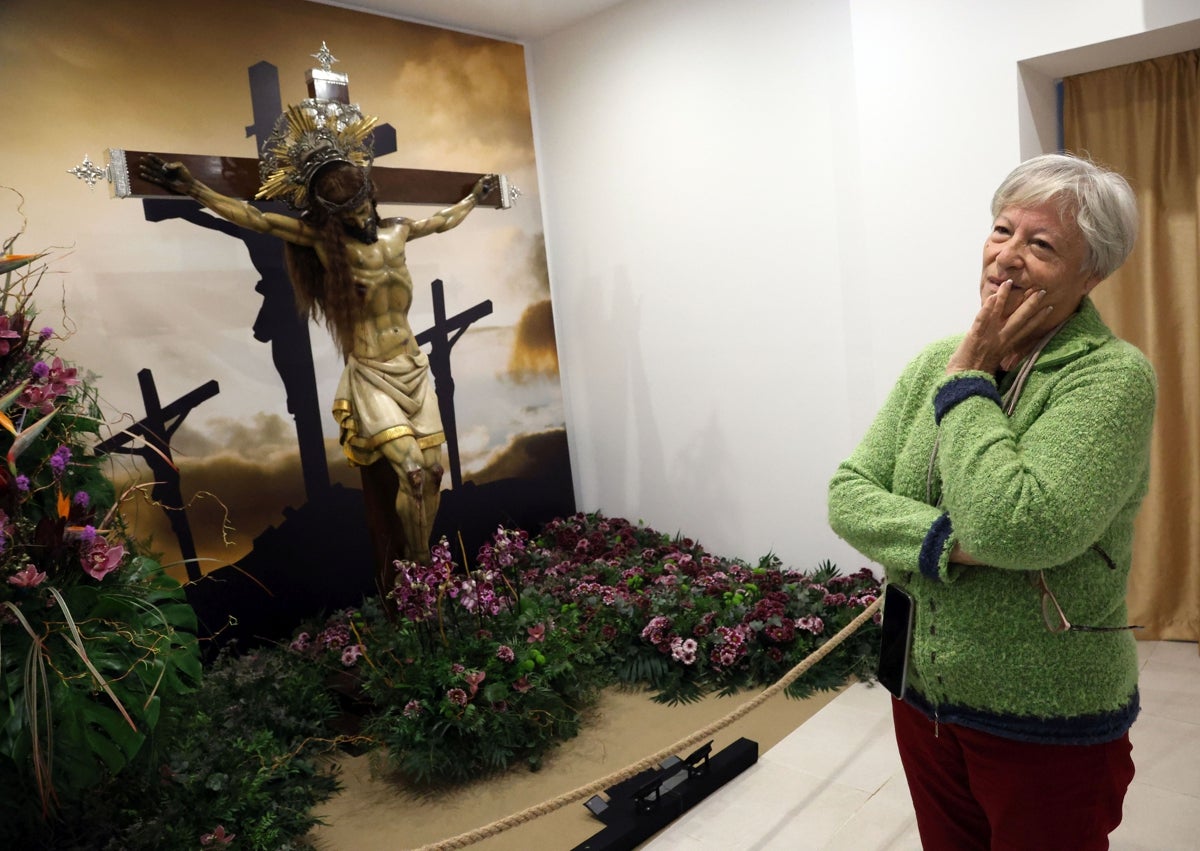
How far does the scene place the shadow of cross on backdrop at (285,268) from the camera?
3402 millimetres

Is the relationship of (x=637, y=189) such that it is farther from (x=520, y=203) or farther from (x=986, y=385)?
(x=986, y=385)

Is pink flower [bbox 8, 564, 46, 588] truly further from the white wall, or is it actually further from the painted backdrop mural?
the white wall

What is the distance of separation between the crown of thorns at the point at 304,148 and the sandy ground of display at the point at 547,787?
220 centimetres

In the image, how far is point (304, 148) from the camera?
330 centimetres

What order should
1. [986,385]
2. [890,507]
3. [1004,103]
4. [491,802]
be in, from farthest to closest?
[1004,103] < [491,802] < [890,507] < [986,385]

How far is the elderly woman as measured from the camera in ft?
4.36

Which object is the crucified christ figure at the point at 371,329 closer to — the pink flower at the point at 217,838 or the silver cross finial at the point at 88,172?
the silver cross finial at the point at 88,172

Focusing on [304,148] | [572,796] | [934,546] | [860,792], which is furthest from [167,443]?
[934,546]

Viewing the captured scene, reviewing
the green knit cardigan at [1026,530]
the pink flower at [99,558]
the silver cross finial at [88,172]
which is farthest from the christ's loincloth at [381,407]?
the green knit cardigan at [1026,530]

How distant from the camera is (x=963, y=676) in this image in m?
1.50

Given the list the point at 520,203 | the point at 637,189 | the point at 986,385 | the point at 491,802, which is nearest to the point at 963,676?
the point at 986,385

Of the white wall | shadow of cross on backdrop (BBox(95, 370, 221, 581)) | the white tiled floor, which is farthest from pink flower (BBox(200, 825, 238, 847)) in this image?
the white wall

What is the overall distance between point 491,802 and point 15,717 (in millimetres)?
1683

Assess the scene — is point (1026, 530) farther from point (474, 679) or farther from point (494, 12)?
point (494, 12)
